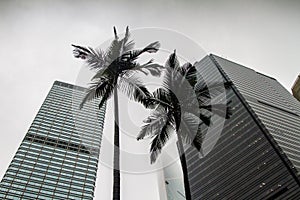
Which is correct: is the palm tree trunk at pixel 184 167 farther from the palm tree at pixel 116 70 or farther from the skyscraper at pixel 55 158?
the skyscraper at pixel 55 158

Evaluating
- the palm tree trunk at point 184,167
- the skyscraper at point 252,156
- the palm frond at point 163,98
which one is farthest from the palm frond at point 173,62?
the skyscraper at point 252,156

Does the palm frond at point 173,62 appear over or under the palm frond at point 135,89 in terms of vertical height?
over

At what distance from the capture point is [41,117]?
136 metres

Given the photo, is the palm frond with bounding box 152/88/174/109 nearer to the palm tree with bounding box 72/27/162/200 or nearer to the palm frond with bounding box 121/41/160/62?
the palm tree with bounding box 72/27/162/200

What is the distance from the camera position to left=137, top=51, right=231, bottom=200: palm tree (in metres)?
15.0

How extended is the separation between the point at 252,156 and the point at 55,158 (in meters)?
70.6

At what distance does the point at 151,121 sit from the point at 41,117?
421 ft

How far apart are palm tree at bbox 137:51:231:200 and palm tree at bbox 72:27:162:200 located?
31.3 inches

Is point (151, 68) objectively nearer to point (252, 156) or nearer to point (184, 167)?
point (184, 167)

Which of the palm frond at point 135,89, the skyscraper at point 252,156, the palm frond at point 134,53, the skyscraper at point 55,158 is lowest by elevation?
the skyscraper at point 55,158

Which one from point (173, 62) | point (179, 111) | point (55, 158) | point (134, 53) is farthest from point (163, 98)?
point (55, 158)

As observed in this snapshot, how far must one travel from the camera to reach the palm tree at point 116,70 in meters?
15.3

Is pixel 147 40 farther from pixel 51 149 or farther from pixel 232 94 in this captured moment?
pixel 51 149

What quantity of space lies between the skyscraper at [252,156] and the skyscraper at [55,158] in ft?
118
